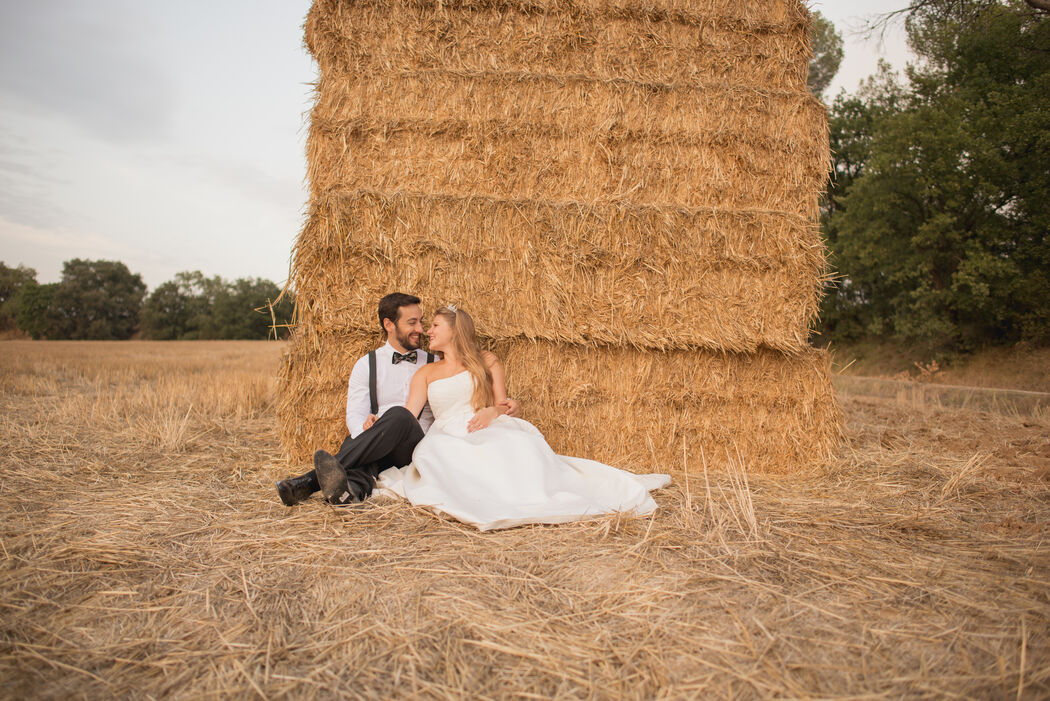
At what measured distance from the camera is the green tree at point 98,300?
35.4m

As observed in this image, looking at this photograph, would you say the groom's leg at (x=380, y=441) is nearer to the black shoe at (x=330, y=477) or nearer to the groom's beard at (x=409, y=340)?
the black shoe at (x=330, y=477)

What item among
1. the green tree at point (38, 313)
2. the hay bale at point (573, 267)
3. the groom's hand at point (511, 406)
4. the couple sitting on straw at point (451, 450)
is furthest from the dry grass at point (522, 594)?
the green tree at point (38, 313)

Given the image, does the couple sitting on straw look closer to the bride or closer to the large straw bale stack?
the bride

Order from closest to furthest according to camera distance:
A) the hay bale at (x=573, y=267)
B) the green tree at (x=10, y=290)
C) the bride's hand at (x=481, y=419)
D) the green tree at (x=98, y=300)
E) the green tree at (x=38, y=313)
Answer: the bride's hand at (x=481, y=419) < the hay bale at (x=573, y=267) < the green tree at (x=10, y=290) < the green tree at (x=38, y=313) < the green tree at (x=98, y=300)

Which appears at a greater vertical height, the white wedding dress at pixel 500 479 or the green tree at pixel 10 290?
the green tree at pixel 10 290

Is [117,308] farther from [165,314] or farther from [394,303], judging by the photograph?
[394,303]

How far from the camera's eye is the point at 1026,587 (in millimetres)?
2314

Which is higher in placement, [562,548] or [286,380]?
[286,380]

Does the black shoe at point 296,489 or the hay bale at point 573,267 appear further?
the hay bale at point 573,267

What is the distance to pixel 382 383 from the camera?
405 cm

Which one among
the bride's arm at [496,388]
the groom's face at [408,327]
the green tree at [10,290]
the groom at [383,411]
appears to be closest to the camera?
the groom at [383,411]

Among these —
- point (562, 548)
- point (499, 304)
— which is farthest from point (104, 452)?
point (562, 548)

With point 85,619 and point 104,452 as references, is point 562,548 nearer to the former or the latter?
point 85,619

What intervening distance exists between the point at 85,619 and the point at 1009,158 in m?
19.1
